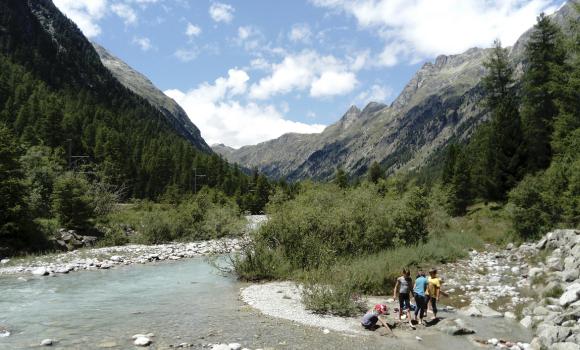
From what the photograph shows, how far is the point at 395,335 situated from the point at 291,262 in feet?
34.9

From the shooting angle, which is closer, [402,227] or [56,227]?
[402,227]

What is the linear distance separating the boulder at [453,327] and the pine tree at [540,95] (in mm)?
40196

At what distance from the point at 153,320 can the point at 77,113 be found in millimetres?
105443

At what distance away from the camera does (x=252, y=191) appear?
113m

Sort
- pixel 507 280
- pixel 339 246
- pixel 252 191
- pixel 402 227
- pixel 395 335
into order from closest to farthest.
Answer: pixel 395 335 → pixel 507 280 → pixel 339 246 → pixel 402 227 → pixel 252 191

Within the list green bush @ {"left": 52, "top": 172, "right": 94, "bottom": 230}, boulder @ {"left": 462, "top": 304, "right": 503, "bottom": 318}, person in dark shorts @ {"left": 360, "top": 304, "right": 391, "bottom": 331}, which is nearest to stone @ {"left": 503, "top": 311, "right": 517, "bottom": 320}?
boulder @ {"left": 462, "top": 304, "right": 503, "bottom": 318}

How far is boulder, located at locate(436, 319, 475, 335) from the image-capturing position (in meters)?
15.2

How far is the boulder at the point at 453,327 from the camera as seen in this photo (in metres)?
15.2

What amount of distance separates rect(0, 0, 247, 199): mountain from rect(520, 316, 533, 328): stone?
60.8 meters

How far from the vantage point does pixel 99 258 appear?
1288 inches

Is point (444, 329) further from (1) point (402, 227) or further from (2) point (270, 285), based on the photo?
(1) point (402, 227)

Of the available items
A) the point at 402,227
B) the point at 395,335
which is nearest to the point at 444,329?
the point at 395,335

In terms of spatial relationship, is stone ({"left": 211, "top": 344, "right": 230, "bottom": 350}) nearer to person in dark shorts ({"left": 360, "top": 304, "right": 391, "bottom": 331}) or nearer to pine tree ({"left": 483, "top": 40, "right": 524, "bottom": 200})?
person in dark shorts ({"left": 360, "top": 304, "right": 391, "bottom": 331})

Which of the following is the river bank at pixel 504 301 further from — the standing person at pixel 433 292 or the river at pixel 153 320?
the standing person at pixel 433 292
